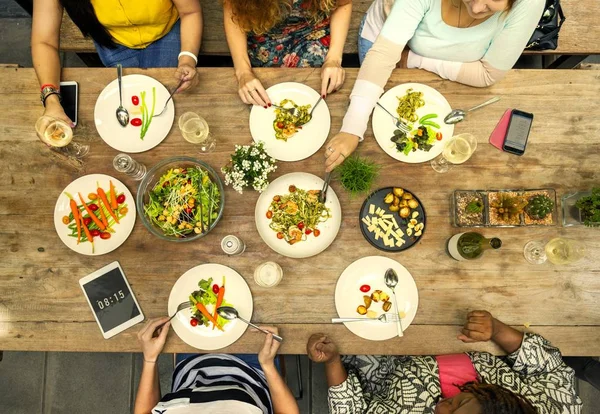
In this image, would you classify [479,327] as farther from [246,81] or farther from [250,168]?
[246,81]

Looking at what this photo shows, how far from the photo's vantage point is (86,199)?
174cm

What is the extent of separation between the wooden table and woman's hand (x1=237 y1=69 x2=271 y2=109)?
0.07 meters

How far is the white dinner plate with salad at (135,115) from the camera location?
1780mm

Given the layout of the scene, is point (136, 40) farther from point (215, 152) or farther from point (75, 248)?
point (75, 248)

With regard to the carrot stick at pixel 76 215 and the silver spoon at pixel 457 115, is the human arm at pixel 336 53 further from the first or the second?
the carrot stick at pixel 76 215

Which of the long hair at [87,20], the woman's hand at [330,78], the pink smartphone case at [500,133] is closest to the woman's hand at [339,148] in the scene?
the woman's hand at [330,78]

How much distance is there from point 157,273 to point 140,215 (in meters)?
0.28

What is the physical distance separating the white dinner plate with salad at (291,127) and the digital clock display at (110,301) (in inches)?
35.5

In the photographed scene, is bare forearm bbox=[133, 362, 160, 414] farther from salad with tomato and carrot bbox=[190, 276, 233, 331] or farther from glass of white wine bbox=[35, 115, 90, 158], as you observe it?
glass of white wine bbox=[35, 115, 90, 158]

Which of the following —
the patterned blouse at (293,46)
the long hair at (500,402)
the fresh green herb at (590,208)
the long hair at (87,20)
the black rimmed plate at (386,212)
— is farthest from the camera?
the patterned blouse at (293,46)

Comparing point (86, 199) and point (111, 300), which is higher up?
point (86, 199)

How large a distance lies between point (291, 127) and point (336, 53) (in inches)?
20.4

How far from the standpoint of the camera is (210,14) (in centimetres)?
237

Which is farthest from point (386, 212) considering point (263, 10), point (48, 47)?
point (48, 47)
